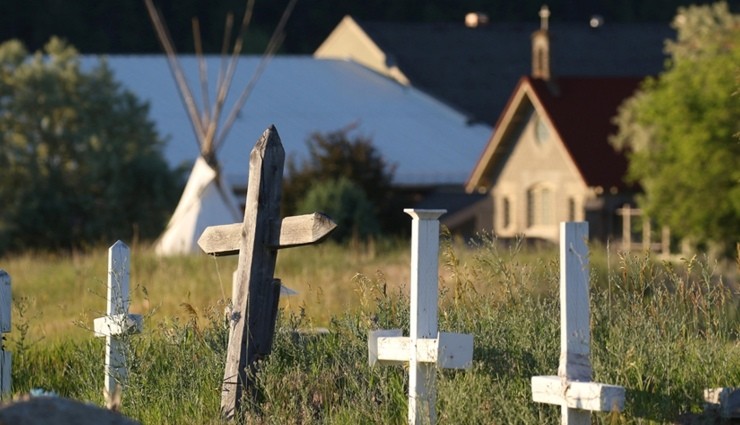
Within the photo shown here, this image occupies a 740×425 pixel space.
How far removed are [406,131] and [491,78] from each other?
45.4ft

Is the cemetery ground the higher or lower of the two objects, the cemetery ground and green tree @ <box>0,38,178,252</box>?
the lower

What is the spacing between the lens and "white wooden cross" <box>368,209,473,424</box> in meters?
7.00

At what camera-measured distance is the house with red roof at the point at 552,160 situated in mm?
45750

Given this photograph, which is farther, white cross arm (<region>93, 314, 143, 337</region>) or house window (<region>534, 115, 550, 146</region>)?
house window (<region>534, 115, 550, 146</region>)

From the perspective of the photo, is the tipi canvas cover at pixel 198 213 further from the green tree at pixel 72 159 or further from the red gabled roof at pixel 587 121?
the red gabled roof at pixel 587 121

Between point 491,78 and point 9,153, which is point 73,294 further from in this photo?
point 491,78

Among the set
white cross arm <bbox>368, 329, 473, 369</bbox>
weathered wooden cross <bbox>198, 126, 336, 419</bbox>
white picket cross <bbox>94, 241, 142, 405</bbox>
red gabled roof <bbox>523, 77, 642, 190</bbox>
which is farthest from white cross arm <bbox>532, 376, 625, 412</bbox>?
red gabled roof <bbox>523, 77, 642, 190</bbox>

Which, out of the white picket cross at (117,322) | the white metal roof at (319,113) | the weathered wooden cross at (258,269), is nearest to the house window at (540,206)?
the white metal roof at (319,113)

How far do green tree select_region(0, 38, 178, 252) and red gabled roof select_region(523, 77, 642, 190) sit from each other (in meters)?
11.1

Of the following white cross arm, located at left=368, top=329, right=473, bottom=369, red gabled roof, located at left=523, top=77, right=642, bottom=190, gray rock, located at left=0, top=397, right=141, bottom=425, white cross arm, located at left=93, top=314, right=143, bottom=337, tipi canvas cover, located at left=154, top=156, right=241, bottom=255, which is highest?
red gabled roof, located at left=523, top=77, right=642, bottom=190

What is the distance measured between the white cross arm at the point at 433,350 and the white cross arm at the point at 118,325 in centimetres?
160

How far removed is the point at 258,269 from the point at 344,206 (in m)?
23.0

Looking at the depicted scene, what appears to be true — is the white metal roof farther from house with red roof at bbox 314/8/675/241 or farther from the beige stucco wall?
the beige stucco wall

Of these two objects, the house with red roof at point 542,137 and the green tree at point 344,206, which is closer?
the green tree at point 344,206
